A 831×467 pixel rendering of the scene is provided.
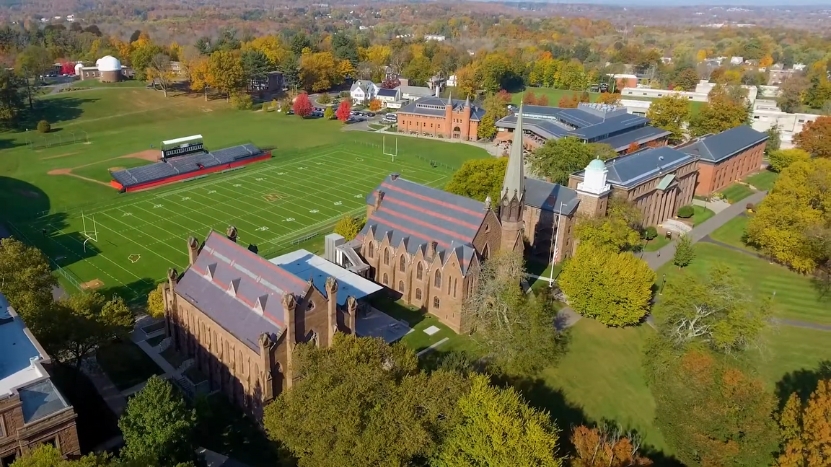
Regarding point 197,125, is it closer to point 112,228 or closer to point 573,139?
point 112,228

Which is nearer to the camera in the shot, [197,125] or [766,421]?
[766,421]

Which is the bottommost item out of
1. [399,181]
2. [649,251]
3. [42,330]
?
[649,251]

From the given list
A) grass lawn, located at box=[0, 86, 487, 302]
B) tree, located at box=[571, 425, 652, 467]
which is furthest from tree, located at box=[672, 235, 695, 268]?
grass lawn, located at box=[0, 86, 487, 302]

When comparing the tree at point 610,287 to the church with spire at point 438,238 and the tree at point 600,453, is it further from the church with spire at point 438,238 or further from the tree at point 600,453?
the tree at point 600,453

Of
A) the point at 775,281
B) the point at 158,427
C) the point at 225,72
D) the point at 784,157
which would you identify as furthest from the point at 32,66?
the point at 784,157

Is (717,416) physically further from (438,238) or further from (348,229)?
(348,229)

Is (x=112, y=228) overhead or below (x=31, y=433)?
below

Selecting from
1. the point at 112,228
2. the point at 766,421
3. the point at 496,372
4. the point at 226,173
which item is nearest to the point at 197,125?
the point at 226,173

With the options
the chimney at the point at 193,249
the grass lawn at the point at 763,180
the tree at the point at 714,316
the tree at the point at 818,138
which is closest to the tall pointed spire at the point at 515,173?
the tree at the point at 714,316
